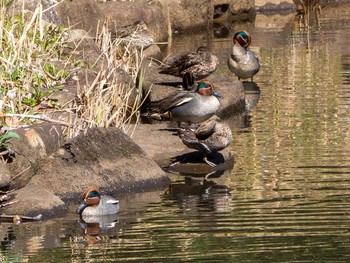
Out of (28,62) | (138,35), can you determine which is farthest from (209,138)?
(138,35)

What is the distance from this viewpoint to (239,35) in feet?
62.7

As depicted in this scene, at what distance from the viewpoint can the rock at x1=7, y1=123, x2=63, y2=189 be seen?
10914 mm

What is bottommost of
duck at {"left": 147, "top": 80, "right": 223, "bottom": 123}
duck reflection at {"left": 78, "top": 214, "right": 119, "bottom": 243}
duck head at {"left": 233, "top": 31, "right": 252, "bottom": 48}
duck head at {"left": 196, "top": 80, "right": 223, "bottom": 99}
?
duck reflection at {"left": 78, "top": 214, "right": 119, "bottom": 243}

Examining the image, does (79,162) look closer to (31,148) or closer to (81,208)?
(31,148)

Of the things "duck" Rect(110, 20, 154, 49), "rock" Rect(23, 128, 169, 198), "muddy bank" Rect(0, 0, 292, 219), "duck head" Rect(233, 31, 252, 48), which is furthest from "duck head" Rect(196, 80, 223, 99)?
"duck head" Rect(233, 31, 252, 48)

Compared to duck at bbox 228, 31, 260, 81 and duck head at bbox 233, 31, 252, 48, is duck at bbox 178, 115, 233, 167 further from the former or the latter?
duck head at bbox 233, 31, 252, 48

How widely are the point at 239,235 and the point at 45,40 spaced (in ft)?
19.3

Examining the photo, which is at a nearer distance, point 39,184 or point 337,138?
point 39,184

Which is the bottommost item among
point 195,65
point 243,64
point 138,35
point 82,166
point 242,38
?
point 82,166

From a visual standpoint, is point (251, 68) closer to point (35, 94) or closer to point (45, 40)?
point (45, 40)

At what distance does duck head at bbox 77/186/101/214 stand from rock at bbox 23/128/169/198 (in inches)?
21.6

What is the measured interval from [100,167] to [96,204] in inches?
41.1

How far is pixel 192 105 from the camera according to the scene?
1406 centimetres

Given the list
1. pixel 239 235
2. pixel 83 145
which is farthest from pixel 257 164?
pixel 239 235
